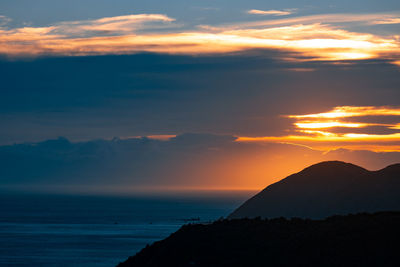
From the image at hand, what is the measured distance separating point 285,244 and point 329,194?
127 m

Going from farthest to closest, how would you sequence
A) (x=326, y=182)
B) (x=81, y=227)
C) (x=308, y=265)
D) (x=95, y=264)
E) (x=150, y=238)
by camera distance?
(x=81, y=227) < (x=326, y=182) < (x=150, y=238) < (x=95, y=264) < (x=308, y=265)

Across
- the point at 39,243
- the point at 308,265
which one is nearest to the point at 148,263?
the point at 308,265

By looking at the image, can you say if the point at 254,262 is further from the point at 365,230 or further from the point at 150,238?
the point at 150,238

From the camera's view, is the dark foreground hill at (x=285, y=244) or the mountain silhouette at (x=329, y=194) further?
the mountain silhouette at (x=329, y=194)

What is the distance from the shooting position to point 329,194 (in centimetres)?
16912

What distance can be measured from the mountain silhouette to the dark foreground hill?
104m

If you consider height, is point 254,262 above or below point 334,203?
below

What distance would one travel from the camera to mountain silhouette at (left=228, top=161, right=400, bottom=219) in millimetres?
154875

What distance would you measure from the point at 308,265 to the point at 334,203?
405ft

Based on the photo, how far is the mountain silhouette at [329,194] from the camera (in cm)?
15488

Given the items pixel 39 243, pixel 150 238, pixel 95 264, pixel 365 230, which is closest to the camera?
pixel 365 230

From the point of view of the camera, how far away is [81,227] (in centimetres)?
19125

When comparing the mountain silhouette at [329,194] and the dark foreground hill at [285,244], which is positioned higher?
the mountain silhouette at [329,194]

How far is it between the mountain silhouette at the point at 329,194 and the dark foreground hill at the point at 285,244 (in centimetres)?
10412
